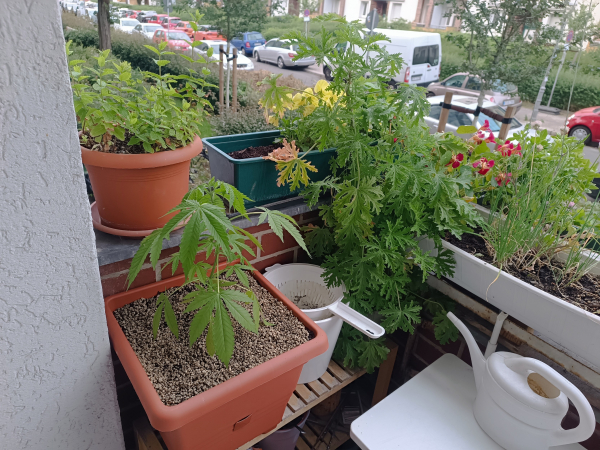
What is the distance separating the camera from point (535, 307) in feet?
3.01

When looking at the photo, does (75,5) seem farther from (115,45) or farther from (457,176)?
(457,176)

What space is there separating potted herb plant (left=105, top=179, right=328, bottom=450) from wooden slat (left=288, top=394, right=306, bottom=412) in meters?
0.06

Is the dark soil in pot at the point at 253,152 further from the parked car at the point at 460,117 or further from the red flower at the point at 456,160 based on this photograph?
the parked car at the point at 460,117

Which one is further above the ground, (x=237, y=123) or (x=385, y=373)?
(x=237, y=123)

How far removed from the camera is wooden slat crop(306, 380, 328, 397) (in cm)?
107

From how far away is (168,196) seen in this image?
3.00 ft

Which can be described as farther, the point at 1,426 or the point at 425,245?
the point at 425,245

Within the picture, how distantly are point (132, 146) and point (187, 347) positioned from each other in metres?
0.47

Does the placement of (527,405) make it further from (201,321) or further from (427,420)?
(201,321)

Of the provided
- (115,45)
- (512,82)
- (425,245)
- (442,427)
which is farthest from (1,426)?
(512,82)

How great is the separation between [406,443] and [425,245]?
527 millimetres

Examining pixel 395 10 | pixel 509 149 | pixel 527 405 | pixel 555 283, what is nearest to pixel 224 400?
pixel 527 405

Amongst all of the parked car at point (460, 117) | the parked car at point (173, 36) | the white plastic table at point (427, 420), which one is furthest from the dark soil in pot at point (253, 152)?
the parked car at point (460, 117)

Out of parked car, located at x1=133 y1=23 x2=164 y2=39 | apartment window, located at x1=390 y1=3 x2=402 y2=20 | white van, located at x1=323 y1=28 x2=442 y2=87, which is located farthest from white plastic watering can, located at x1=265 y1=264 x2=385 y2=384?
apartment window, located at x1=390 y1=3 x2=402 y2=20
